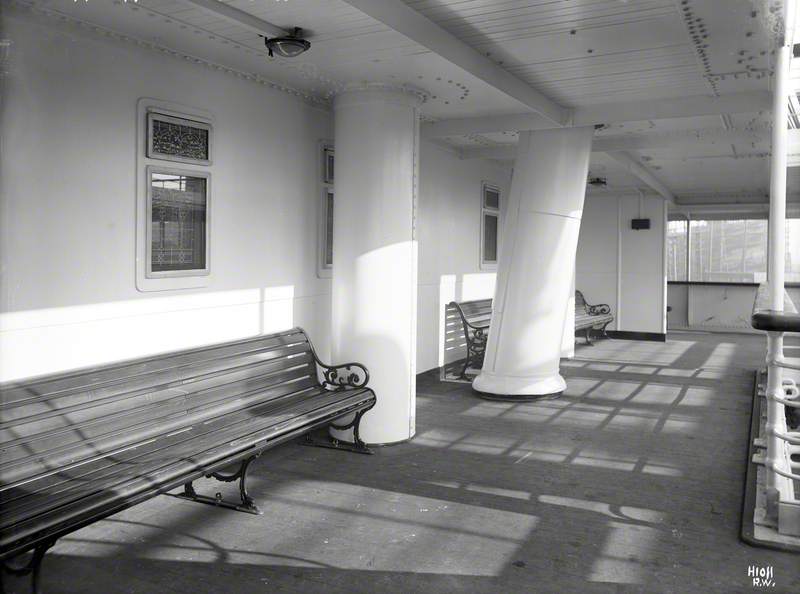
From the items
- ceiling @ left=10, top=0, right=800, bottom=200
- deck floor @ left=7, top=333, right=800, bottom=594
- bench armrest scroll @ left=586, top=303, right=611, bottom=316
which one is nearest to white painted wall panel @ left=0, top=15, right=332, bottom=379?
ceiling @ left=10, top=0, right=800, bottom=200

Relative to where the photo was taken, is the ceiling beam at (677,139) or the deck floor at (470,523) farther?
the ceiling beam at (677,139)

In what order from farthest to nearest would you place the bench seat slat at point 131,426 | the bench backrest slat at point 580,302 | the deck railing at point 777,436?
the bench backrest slat at point 580,302 < the deck railing at point 777,436 < the bench seat slat at point 131,426

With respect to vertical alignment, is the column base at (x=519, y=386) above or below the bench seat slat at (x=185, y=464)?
below

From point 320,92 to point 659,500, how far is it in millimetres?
3533

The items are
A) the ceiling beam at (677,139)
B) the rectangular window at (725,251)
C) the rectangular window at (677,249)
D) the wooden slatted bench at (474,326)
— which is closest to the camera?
the ceiling beam at (677,139)

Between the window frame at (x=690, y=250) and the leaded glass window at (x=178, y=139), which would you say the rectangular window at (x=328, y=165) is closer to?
the leaded glass window at (x=178, y=139)

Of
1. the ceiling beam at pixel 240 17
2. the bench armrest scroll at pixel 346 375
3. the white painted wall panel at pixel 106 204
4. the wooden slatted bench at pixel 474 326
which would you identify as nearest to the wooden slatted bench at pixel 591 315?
the wooden slatted bench at pixel 474 326

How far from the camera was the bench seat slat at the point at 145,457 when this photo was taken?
2834 mm

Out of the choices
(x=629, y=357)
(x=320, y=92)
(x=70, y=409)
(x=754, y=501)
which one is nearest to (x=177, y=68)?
(x=320, y=92)

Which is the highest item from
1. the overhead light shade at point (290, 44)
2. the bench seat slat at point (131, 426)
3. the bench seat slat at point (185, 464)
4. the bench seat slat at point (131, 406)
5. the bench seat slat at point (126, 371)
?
the overhead light shade at point (290, 44)

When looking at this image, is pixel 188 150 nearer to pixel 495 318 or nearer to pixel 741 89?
pixel 495 318

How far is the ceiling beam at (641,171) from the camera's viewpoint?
8.59 metres

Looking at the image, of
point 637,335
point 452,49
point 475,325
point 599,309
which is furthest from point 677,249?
point 452,49

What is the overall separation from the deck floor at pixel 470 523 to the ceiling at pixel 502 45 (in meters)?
2.54
